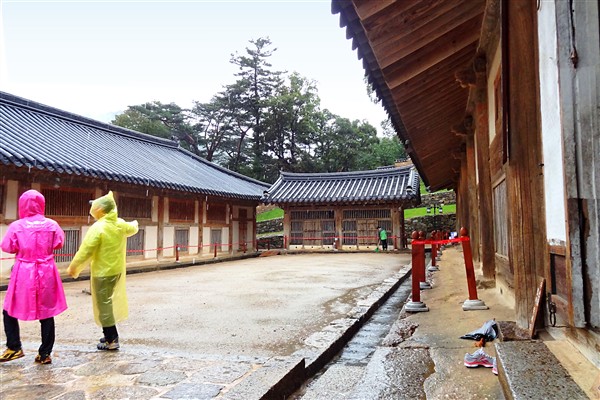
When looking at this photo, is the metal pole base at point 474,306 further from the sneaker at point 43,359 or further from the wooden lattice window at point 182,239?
the wooden lattice window at point 182,239

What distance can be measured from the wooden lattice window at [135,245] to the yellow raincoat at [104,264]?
983 centimetres

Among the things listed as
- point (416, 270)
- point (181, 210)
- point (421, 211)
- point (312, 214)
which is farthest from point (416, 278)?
point (421, 211)

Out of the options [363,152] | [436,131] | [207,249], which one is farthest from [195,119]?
[436,131]

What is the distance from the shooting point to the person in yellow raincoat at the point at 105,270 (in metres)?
4.01

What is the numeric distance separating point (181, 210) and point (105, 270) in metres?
12.3

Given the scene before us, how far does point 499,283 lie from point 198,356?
12.7ft

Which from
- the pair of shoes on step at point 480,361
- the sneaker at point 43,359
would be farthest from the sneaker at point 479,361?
the sneaker at point 43,359

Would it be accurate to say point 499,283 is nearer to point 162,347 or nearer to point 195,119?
point 162,347

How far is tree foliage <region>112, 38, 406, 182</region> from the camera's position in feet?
111

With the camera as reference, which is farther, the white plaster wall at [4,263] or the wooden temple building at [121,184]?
the wooden temple building at [121,184]

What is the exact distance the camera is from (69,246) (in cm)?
1162

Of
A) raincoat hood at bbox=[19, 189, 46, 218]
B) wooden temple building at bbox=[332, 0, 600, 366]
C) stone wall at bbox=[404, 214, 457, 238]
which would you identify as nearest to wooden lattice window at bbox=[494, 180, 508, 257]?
wooden temple building at bbox=[332, 0, 600, 366]

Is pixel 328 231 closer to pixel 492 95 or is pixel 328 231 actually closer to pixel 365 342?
pixel 492 95

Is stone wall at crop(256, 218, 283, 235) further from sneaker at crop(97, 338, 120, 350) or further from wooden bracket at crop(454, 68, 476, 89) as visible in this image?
sneaker at crop(97, 338, 120, 350)
